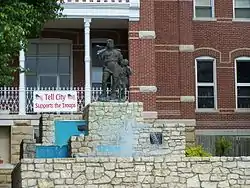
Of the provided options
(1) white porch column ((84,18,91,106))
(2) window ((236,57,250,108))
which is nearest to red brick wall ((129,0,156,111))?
(1) white porch column ((84,18,91,106))

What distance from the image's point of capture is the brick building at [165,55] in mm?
25656

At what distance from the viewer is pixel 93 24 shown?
2722 centimetres

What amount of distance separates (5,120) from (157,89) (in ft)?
21.4

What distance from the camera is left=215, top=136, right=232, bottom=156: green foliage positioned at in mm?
26109

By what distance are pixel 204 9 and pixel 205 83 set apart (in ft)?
10.7

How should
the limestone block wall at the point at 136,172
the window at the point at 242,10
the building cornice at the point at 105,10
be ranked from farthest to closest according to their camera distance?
the window at the point at 242,10 → the building cornice at the point at 105,10 → the limestone block wall at the point at 136,172

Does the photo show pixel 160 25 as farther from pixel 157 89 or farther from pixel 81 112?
pixel 81 112

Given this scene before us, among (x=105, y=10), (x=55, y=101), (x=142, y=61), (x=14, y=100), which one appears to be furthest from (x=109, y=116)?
(x=105, y=10)

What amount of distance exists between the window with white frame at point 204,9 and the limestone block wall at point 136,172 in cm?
1416

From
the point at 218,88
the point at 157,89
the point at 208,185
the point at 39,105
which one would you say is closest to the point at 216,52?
the point at 218,88

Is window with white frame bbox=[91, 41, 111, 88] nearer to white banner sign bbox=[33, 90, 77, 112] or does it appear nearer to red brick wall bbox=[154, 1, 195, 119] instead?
red brick wall bbox=[154, 1, 195, 119]

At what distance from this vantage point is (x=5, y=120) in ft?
80.2

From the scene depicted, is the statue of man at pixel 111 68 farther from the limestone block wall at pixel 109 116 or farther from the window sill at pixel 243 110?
the window sill at pixel 243 110

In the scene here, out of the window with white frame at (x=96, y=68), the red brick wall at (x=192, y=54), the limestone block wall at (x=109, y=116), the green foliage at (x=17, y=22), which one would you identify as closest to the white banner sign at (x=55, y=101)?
the window with white frame at (x=96, y=68)
